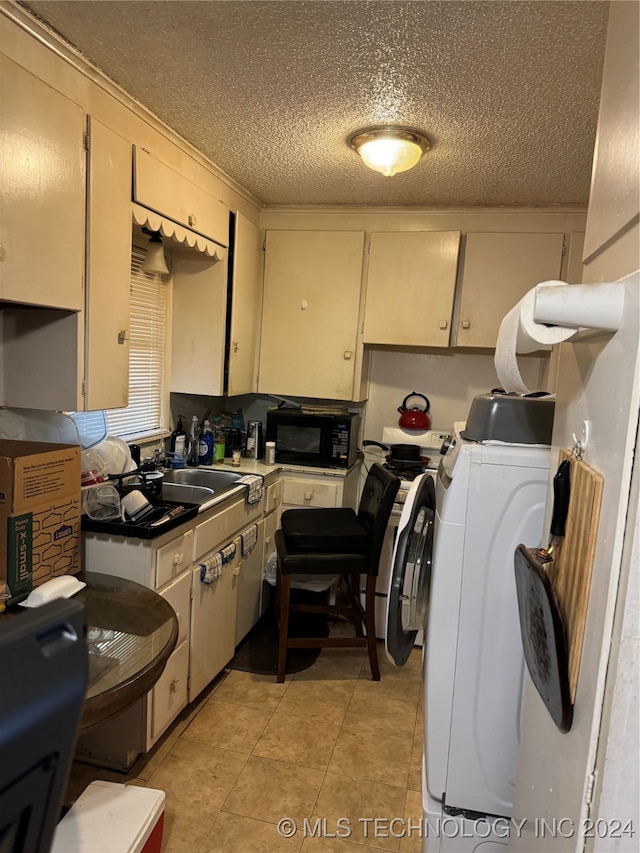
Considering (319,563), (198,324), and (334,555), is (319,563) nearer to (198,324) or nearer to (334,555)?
(334,555)

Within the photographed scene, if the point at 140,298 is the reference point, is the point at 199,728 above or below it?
below

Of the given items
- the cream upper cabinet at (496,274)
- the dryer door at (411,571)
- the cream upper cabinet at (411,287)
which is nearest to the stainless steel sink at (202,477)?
the cream upper cabinet at (411,287)

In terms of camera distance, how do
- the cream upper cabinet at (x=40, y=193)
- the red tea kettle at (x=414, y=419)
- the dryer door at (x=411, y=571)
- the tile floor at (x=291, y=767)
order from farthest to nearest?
the red tea kettle at (x=414, y=419) → the tile floor at (x=291, y=767) → the dryer door at (x=411, y=571) → the cream upper cabinet at (x=40, y=193)

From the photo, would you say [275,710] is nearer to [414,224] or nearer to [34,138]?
[34,138]

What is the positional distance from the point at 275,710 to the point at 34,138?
2.40m

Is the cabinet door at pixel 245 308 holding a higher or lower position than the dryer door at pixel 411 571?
higher

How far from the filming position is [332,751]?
223cm

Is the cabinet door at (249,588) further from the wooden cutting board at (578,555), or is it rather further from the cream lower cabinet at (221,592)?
the wooden cutting board at (578,555)

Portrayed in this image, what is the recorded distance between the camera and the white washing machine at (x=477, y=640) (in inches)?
54.9

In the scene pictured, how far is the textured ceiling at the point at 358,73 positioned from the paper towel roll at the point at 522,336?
963 mm

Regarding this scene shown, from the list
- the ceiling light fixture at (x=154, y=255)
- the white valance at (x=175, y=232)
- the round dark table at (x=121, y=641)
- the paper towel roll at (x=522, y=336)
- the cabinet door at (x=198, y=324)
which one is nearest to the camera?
the paper towel roll at (x=522, y=336)

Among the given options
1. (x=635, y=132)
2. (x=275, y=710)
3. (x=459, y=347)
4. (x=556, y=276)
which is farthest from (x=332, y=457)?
(x=635, y=132)

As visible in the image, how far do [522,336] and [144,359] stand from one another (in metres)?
2.37

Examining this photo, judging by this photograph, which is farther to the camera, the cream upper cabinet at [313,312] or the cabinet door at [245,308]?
the cream upper cabinet at [313,312]
